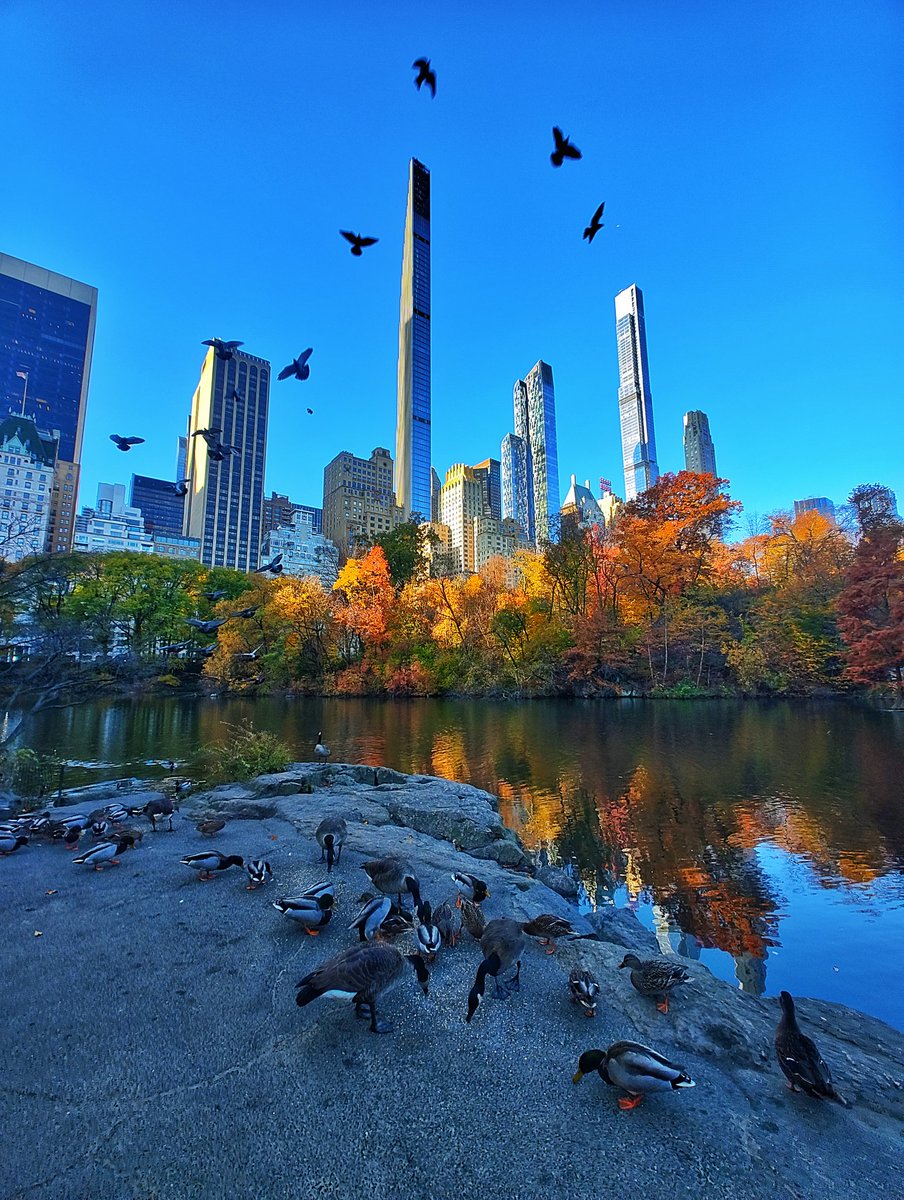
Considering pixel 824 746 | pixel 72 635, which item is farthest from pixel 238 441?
pixel 824 746

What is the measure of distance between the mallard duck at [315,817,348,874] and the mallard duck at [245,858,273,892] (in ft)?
2.61

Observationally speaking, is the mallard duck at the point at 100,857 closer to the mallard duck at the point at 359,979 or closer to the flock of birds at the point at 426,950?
the flock of birds at the point at 426,950

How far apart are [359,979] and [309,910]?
148 centimetres

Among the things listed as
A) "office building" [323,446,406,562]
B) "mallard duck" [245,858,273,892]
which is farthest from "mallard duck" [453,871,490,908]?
"office building" [323,446,406,562]

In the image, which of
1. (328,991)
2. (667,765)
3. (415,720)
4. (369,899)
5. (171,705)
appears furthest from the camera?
(171,705)

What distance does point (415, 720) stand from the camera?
30156 millimetres

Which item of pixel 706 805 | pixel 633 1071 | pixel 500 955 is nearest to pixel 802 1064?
pixel 633 1071

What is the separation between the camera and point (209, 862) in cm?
670

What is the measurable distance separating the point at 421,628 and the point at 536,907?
4217 cm

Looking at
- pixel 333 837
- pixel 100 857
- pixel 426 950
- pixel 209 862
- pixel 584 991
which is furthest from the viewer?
pixel 333 837

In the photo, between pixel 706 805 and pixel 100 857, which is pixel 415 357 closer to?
pixel 706 805

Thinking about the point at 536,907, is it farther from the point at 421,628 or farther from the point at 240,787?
the point at 421,628

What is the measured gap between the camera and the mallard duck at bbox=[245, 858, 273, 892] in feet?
21.3

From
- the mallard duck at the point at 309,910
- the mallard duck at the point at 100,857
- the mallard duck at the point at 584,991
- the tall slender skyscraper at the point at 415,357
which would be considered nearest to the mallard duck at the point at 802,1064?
the mallard duck at the point at 584,991
